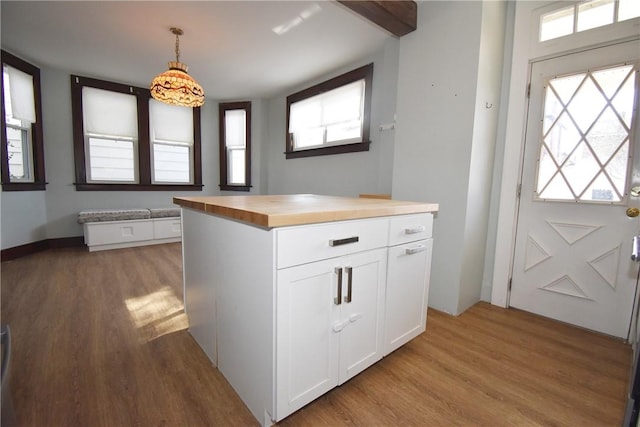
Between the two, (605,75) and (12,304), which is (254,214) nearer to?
(605,75)

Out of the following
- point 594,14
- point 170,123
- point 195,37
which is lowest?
point 170,123

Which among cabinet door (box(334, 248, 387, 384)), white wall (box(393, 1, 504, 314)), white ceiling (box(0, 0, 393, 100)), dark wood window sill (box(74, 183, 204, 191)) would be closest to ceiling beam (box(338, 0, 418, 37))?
white wall (box(393, 1, 504, 314))

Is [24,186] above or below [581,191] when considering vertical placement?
below

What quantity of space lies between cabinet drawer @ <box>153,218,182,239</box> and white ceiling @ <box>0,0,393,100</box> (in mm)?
2178

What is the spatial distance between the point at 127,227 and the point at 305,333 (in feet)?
13.5

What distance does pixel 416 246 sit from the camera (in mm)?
1509

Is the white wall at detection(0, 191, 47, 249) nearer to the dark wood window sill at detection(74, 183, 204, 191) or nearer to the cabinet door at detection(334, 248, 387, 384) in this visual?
the dark wood window sill at detection(74, 183, 204, 191)

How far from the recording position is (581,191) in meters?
1.93

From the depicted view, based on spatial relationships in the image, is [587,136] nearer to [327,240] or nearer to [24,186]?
[327,240]

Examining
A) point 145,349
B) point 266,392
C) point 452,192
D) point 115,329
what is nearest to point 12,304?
point 115,329

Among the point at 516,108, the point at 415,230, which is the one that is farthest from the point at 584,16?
the point at 415,230

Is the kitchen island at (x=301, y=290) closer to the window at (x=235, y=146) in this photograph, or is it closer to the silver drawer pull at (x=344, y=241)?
the silver drawer pull at (x=344, y=241)

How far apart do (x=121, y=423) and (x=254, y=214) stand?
3.45ft

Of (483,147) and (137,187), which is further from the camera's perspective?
(137,187)
